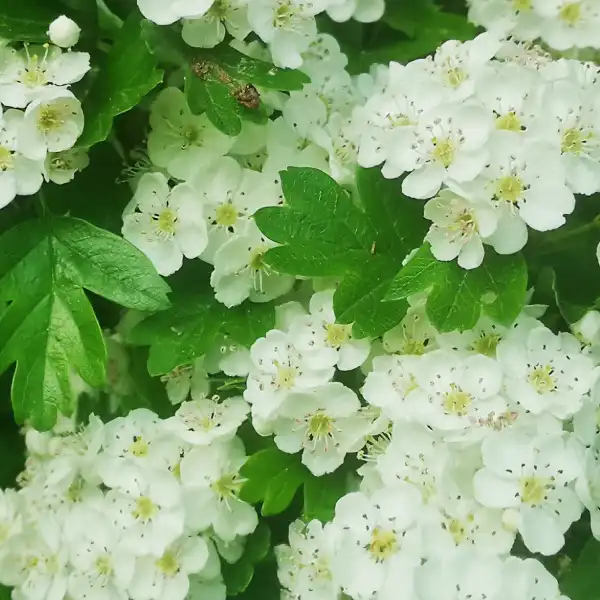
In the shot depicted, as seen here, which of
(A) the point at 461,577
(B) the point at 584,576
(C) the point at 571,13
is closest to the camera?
(A) the point at 461,577

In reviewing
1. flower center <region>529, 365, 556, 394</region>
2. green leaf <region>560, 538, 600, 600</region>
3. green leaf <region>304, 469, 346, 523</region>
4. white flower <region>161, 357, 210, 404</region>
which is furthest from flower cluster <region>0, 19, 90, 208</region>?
green leaf <region>560, 538, 600, 600</region>

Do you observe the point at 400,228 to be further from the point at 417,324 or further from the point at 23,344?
the point at 23,344

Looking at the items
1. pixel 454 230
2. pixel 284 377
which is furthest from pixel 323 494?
pixel 454 230

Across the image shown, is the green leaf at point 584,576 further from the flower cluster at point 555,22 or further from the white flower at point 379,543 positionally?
the flower cluster at point 555,22

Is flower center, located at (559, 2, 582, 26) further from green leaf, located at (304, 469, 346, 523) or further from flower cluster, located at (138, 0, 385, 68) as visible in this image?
green leaf, located at (304, 469, 346, 523)

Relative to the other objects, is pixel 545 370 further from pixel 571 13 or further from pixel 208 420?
pixel 571 13

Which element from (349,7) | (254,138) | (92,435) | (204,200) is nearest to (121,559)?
(92,435)
